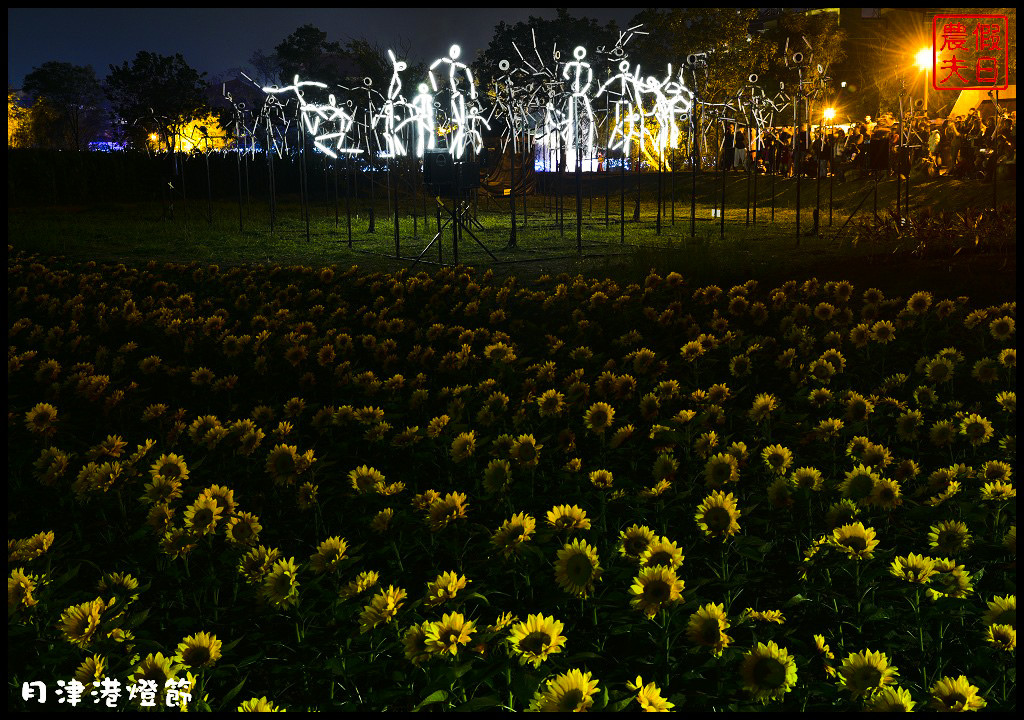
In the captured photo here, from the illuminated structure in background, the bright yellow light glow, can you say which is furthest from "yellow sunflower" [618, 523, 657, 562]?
the bright yellow light glow

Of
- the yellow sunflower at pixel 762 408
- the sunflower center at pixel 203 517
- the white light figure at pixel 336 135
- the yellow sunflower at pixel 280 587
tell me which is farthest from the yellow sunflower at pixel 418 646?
the white light figure at pixel 336 135

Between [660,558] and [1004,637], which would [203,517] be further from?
[1004,637]

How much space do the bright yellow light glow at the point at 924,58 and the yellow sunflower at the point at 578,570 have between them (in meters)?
34.0

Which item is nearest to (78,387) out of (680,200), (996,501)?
(996,501)

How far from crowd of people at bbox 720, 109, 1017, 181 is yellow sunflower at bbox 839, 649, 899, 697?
1226cm

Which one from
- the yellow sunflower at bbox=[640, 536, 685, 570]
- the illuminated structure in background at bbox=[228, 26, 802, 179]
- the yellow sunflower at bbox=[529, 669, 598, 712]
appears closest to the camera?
the yellow sunflower at bbox=[529, 669, 598, 712]

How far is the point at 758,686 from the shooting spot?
162cm

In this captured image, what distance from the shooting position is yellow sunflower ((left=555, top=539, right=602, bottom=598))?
6.08 ft

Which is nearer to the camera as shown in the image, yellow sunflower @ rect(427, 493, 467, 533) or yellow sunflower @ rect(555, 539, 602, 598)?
yellow sunflower @ rect(555, 539, 602, 598)

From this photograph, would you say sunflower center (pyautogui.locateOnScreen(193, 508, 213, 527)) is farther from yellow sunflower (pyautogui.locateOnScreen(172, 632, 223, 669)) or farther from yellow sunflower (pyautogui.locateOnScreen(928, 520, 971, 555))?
yellow sunflower (pyautogui.locateOnScreen(928, 520, 971, 555))

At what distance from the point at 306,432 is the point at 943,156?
63.3 ft

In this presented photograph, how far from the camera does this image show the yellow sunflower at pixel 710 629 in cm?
171

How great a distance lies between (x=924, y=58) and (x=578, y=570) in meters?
35.1

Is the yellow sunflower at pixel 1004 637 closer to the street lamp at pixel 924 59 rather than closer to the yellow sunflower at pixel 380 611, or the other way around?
the yellow sunflower at pixel 380 611
